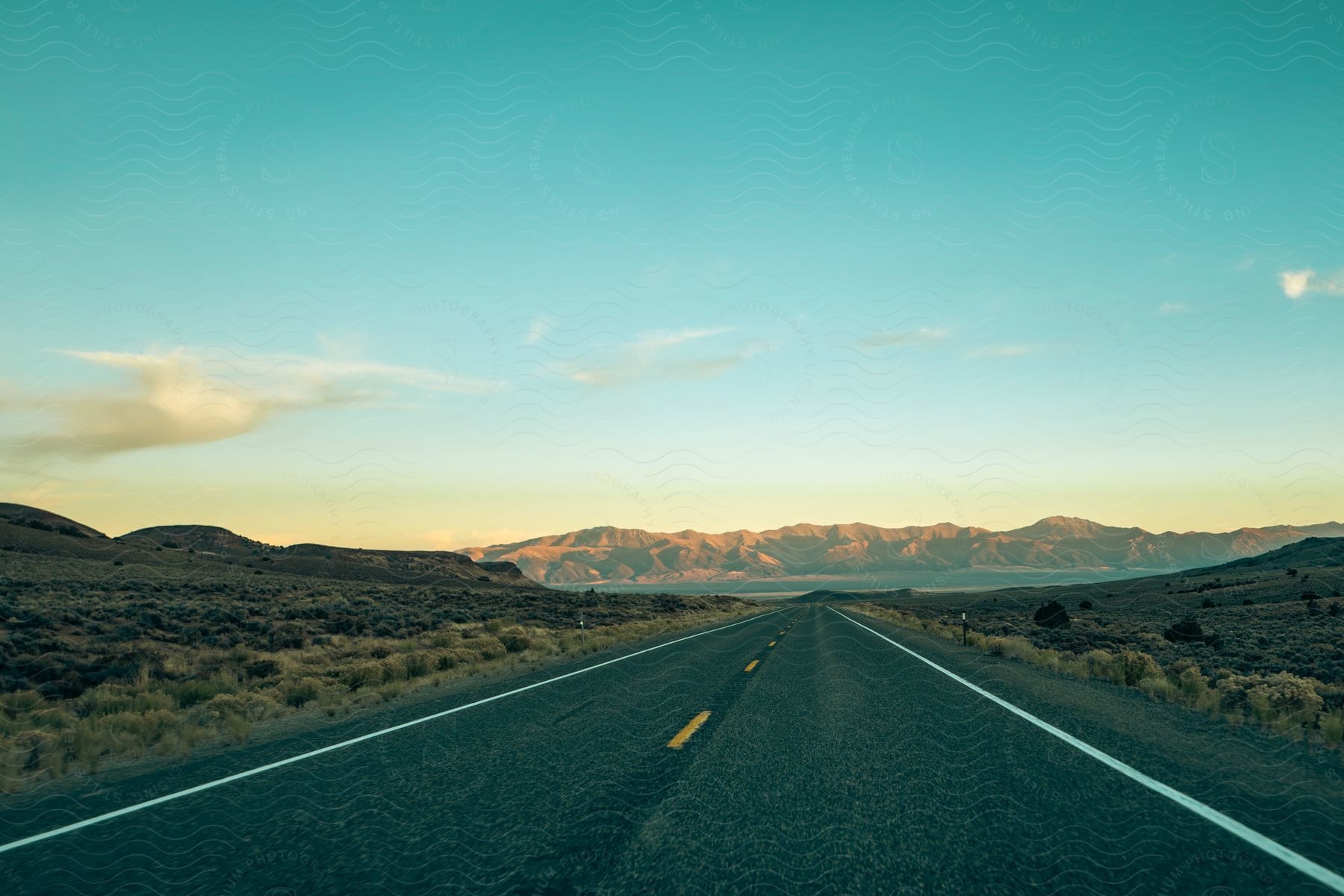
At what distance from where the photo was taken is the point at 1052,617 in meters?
39.4

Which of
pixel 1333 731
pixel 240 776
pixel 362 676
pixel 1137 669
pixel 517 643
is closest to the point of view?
pixel 240 776

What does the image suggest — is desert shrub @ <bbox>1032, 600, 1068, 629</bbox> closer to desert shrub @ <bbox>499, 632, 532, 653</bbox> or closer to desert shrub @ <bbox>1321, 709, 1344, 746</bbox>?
desert shrub @ <bbox>499, 632, 532, 653</bbox>

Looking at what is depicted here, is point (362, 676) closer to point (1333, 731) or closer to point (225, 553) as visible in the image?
point (1333, 731)

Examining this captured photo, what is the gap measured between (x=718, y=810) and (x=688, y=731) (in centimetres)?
338

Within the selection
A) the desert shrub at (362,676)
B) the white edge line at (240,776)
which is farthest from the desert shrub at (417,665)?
the white edge line at (240,776)

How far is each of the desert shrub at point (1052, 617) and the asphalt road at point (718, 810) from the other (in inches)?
1171

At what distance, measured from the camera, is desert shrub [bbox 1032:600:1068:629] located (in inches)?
1485

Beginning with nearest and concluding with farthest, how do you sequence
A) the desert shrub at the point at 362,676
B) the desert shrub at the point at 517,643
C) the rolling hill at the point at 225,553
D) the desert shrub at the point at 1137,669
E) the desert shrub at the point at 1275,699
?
the desert shrub at the point at 1275,699, the desert shrub at the point at 1137,669, the desert shrub at the point at 362,676, the desert shrub at the point at 517,643, the rolling hill at the point at 225,553

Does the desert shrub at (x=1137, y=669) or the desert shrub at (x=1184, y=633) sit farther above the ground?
the desert shrub at (x=1137, y=669)

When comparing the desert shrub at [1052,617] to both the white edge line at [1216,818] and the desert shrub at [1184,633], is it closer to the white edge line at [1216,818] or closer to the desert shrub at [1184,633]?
the desert shrub at [1184,633]

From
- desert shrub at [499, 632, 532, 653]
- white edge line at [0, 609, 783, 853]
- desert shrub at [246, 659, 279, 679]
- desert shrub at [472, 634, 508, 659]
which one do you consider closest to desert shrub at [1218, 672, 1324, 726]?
white edge line at [0, 609, 783, 853]

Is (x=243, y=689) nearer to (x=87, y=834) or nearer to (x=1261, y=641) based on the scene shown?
(x=87, y=834)

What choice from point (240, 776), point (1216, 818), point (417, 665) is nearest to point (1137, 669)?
point (1216, 818)

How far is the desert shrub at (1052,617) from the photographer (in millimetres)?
37719
